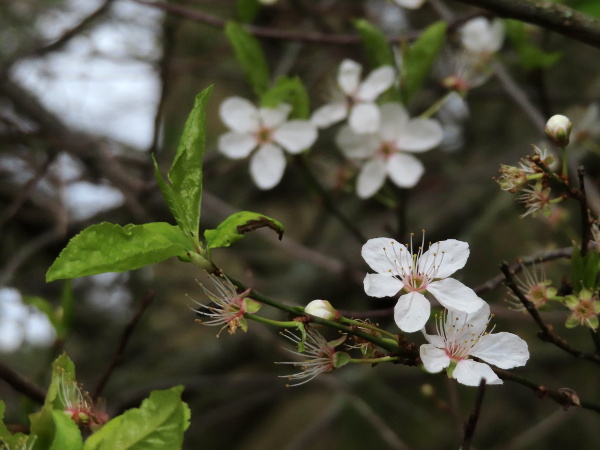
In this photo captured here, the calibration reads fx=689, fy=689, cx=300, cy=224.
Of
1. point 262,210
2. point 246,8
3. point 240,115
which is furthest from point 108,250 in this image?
point 262,210

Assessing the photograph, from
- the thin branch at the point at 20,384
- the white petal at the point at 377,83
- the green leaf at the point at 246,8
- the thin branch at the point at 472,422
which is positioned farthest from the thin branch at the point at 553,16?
the thin branch at the point at 20,384

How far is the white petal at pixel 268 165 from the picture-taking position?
4.58 feet

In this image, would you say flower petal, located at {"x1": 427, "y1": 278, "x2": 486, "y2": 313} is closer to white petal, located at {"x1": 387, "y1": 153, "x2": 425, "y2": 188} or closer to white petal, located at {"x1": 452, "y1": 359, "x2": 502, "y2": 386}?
white petal, located at {"x1": 452, "y1": 359, "x2": 502, "y2": 386}

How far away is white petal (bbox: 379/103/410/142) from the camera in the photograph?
134cm

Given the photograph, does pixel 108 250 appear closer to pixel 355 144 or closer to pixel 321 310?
pixel 321 310

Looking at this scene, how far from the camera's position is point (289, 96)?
52.3 inches

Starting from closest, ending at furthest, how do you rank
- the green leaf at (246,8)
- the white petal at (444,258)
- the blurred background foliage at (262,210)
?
the white petal at (444,258) → the green leaf at (246,8) → the blurred background foliage at (262,210)

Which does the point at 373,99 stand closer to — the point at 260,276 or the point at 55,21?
the point at 260,276

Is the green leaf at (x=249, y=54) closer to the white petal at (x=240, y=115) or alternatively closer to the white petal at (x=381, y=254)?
the white petal at (x=240, y=115)

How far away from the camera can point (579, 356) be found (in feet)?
2.71

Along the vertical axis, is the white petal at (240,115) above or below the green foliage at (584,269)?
below

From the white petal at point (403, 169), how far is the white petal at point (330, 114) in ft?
0.47

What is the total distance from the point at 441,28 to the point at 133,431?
3.06ft

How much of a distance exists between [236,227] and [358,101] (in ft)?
2.24
